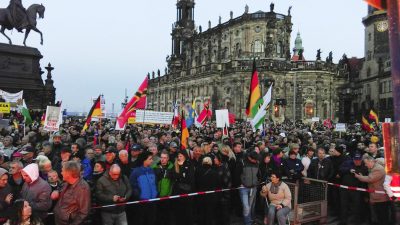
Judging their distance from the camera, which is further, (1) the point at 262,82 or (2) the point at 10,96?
(1) the point at 262,82

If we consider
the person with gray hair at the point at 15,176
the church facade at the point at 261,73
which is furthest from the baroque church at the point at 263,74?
the person with gray hair at the point at 15,176

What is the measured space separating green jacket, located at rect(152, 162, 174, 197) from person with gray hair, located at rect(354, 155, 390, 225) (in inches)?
165

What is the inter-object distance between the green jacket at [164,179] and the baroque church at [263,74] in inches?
1929

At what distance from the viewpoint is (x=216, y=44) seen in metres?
78.9

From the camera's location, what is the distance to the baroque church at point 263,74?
64312 millimetres

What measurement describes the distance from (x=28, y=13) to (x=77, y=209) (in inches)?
949

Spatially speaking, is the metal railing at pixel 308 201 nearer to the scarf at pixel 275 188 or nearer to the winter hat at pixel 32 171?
the scarf at pixel 275 188

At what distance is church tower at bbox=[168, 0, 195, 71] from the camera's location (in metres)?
87.4

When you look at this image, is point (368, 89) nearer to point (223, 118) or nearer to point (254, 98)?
point (223, 118)

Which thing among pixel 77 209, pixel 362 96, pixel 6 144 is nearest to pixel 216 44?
pixel 362 96

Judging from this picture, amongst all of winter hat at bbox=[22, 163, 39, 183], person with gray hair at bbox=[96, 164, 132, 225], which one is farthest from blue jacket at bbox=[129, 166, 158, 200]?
winter hat at bbox=[22, 163, 39, 183]

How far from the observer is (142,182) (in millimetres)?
7941

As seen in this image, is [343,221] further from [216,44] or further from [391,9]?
[216,44]

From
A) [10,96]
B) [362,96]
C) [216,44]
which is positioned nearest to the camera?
[10,96]
